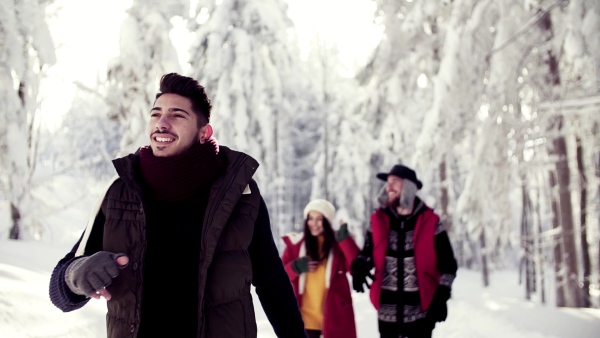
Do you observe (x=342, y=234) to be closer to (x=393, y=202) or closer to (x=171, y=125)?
(x=393, y=202)

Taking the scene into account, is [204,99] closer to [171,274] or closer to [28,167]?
[171,274]

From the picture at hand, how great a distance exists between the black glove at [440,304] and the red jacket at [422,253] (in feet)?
0.35

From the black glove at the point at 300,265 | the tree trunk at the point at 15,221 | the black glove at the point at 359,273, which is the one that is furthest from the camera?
the tree trunk at the point at 15,221

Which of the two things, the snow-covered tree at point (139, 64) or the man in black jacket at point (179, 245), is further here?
the snow-covered tree at point (139, 64)

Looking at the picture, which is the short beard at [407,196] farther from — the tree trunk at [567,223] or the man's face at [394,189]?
the tree trunk at [567,223]

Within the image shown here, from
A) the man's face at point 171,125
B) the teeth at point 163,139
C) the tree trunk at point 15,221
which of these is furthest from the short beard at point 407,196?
the tree trunk at point 15,221

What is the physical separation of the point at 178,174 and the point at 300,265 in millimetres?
3962

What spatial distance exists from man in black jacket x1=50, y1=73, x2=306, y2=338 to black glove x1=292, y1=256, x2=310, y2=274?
3.57 metres

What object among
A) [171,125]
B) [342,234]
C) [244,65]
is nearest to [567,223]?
[342,234]

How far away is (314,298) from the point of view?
6129 millimetres

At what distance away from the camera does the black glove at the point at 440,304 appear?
4.95 m

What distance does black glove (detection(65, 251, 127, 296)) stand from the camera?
1.96 m

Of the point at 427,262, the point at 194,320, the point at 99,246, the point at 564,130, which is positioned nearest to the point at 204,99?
the point at 99,246

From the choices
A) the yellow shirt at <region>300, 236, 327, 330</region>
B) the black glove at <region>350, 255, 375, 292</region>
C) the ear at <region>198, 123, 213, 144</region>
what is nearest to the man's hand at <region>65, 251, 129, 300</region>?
the ear at <region>198, 123, 213, 144</region>
